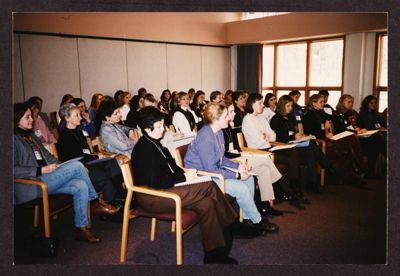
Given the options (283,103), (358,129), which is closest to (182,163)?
(283,103)

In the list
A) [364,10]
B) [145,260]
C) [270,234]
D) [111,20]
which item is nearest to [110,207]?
[145,260]

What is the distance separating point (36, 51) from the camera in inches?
219

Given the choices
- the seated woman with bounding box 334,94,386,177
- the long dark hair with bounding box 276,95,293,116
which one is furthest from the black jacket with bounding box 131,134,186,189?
the seated woman with bounding box 334,94,386,177

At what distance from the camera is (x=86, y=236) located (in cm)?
276

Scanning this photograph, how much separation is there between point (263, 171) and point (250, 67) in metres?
5.97

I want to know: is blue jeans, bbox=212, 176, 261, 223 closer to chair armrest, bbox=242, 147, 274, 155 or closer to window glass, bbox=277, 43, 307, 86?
chair armrest, bbox=242, 147, 274, 155

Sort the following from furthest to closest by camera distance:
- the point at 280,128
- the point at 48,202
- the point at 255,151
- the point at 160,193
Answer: the point at 280,128 → the point at 255,151 → the point at 48,202 → the point at 160,193

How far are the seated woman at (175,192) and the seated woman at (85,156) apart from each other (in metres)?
0.94

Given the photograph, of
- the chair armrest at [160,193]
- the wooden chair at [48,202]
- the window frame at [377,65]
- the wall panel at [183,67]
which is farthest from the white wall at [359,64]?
the wooden chair at [48,202]

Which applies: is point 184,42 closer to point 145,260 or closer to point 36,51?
point 36,51

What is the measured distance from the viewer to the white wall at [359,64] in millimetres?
6652

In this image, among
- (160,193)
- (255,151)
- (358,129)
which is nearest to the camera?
(160,193)

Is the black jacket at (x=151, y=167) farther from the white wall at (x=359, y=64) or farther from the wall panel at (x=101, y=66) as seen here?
the white wall at (x=359, y=64)

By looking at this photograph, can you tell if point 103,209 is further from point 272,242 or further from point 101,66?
point 101,66
